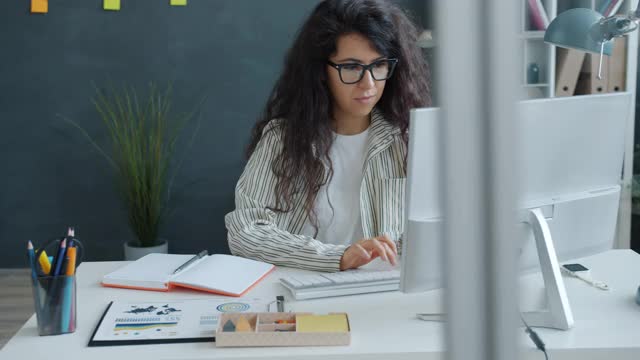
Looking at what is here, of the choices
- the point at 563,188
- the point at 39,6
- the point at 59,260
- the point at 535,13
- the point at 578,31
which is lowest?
the point at 59,260

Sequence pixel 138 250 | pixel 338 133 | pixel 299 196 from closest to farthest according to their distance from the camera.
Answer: pixel 299 196 < pixel 338 133 < pixel 138 250

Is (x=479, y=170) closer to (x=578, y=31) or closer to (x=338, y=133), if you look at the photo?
(x=578, y=31)

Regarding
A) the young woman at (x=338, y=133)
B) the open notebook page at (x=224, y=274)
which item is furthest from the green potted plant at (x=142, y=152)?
the open notebook page at (x=224, y=274)

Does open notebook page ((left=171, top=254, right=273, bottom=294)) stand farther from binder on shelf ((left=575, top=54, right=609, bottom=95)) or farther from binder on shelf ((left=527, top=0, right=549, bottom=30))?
binder on shelf ((left=575, top=54, right=609, bottom=95))

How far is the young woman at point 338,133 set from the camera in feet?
6.04

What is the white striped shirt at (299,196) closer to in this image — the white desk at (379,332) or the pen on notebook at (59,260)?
the white desk at (379,332)

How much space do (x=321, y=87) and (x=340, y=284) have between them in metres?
0.68

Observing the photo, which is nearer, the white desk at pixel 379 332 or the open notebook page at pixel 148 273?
the white desk at pixel 379 332

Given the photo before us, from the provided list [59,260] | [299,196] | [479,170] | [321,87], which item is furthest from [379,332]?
[479,170]

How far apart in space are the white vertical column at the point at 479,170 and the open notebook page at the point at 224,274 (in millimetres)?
1179

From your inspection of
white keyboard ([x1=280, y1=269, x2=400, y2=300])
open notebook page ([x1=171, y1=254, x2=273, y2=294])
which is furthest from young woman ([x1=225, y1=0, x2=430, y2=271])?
white keyboard ([x1=280, y1=269, x2=400, y2=300])

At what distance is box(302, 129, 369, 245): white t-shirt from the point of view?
193 centimetres

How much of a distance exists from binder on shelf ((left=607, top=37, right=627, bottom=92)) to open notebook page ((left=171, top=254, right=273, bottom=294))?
2.46m

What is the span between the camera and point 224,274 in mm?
1520
